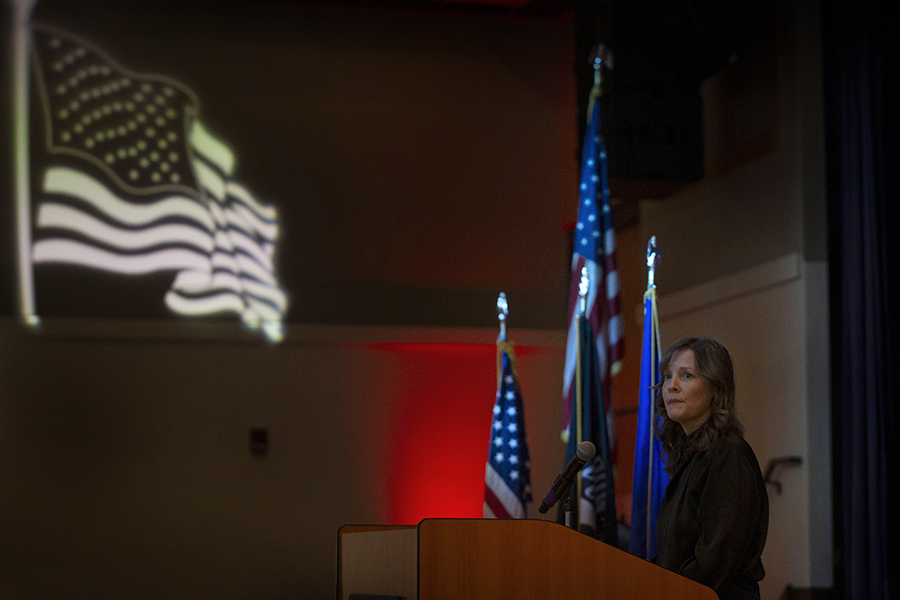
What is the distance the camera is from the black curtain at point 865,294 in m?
4.21

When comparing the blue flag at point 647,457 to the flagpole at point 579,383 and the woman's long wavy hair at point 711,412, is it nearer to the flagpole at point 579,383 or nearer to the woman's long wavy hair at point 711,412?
the flagpole at point 579,383

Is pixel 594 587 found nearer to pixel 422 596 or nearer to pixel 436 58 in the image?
pixel 422 596

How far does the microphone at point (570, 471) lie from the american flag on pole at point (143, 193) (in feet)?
10.0

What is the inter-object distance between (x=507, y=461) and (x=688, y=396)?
6.82 ft

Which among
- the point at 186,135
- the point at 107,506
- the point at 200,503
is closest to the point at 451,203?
the point at 186,135

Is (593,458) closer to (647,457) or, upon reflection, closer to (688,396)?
(647,457)

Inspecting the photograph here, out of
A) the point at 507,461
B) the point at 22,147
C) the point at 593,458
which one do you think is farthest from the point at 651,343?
the point at 22,147

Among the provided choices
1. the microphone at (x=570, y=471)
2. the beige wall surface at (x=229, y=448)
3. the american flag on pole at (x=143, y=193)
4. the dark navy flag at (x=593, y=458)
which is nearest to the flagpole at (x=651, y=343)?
the dark navy flag at (x=593, y=458)

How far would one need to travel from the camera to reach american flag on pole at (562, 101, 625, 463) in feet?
13.4

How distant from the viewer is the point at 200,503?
4988 millimetres

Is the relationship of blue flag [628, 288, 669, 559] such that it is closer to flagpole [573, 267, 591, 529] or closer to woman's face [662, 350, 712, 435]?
flagpole [573, 267, 591, 529]

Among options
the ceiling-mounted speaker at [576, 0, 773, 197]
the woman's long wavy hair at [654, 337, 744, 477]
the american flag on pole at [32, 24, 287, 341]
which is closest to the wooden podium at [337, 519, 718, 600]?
the woman's long wavy hair at [654, 337, 744, 477]

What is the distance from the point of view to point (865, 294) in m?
4.36

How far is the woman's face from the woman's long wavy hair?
0.04ft
